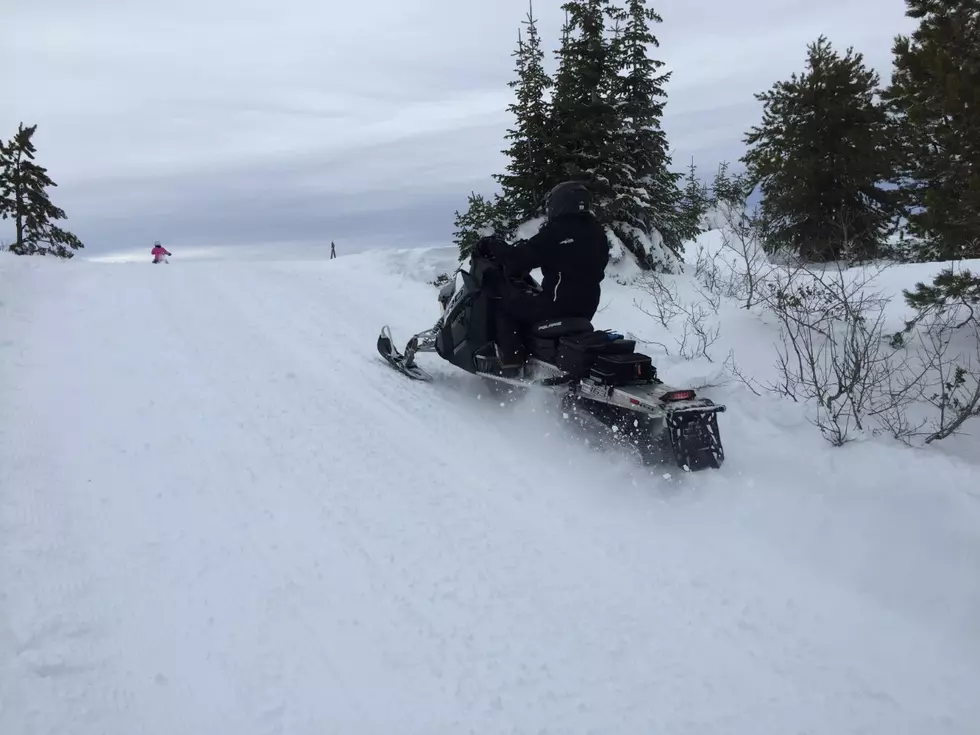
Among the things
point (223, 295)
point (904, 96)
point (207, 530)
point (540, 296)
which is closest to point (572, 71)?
point (904, 96)

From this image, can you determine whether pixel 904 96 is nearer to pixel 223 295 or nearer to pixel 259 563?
pixel 259 563

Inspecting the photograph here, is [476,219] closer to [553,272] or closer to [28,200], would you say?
[553,272]

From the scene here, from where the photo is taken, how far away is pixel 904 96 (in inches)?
266

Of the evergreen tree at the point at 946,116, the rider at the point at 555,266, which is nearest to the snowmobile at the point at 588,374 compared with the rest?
the rider at the point at 555,266

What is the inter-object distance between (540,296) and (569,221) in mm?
672

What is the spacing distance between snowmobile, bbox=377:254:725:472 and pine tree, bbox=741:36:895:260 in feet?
42.5

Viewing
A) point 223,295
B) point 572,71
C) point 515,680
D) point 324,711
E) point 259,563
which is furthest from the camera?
point 572,71

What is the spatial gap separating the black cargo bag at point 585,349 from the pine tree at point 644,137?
8630 mm

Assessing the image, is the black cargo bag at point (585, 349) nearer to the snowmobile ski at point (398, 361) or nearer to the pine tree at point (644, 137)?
the snowmobile ski at point (398, 361)

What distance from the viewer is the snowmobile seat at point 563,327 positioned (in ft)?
16.4

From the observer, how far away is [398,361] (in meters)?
6.43

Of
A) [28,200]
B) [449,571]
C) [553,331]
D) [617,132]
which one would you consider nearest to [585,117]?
[617,132]

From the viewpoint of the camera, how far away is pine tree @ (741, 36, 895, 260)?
16.4m

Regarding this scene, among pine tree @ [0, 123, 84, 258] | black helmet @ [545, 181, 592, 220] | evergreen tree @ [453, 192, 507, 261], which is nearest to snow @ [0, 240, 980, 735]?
black helmet @ [545, 181, 592, 220]
